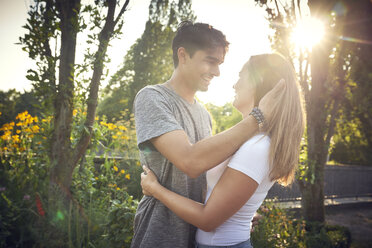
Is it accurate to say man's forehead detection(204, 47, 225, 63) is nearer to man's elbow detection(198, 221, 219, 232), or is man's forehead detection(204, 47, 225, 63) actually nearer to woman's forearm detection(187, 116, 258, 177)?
woman's forearm detection(187, 116, 258, 177)

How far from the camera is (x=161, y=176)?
150 cm

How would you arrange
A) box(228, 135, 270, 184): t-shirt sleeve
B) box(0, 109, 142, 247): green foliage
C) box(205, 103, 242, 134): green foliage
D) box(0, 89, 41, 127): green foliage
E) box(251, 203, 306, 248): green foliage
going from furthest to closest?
box(205, 103, 242, 134): green foliage < box(251, 203, 306, 248): green foliage < box(0, 89, 41, 127): green foliage < box(0, 109, 142, 247): green foliage < box(228, 135, 270, 184): t-shirt sleeve

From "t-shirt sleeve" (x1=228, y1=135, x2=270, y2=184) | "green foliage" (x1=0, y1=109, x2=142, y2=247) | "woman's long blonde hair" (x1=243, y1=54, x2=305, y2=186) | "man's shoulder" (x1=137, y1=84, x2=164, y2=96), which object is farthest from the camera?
"green foliage" (x1=0, y1=109, x2=142, y2=247)

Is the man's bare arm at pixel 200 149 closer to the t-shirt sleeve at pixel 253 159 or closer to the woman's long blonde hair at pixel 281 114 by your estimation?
the t-shirt sleeve at pixel 253 159

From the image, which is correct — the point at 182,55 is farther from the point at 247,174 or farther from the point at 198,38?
the point at 247,174

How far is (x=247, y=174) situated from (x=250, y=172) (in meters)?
0.02

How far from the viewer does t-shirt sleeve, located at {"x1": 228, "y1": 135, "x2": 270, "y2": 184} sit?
4.05 ft

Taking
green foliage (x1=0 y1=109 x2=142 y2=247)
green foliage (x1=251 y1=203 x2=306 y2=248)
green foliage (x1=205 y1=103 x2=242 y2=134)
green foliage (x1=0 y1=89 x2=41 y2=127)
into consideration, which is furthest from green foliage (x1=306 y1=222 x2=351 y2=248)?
green foliage (x1=205 y1=103 x2=242 y2=134)

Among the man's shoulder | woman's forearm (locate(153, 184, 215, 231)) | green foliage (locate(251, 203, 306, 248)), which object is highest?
the man's shoulder

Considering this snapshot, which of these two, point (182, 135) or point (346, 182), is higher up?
point (182, 135)

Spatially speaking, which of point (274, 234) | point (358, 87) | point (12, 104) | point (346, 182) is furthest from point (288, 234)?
point (12, 104)

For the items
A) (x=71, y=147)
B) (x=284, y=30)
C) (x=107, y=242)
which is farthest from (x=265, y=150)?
(x=284, y=30)

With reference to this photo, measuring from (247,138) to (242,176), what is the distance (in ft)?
0.70

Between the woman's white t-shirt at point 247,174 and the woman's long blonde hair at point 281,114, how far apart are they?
0.20 ft
